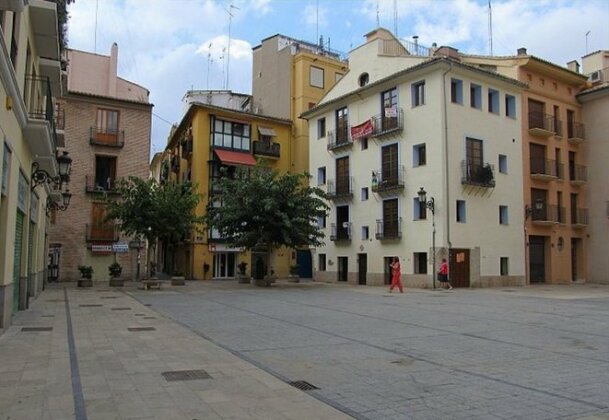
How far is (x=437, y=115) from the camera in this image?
28.9m

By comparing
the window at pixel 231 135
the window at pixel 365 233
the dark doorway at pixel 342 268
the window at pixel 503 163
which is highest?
the window at pixel 231 135

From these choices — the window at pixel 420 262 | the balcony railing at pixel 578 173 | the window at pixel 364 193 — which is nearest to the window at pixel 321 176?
the window at pixel 364 193

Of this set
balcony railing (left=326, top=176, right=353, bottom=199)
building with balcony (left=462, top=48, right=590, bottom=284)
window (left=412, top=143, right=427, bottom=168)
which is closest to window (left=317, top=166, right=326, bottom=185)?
balcony railing (left=326, top=176, right=353, bottom=199)

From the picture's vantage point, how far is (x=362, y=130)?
33750 millimetres

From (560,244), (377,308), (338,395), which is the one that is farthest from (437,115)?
(338,395)

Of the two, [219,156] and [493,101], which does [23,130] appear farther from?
[219,156]

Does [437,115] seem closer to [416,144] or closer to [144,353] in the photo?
[416,144]

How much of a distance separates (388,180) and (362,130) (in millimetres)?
3996

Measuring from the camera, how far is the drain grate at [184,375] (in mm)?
6948

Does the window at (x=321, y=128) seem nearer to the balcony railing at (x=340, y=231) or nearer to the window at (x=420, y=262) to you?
the balcony railing at (x=340, y=231)

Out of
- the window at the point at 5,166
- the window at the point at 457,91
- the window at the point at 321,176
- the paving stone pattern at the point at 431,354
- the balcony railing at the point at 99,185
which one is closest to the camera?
the paving stone pattern at the point at 431,354

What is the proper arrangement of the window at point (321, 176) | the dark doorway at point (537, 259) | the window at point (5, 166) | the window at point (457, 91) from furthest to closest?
the window at point (321, 176), the dark doorway at point (537, 259), the window at point (457, 91), the window at point (5, 166)

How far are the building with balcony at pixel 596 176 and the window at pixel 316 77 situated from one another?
1905 cm

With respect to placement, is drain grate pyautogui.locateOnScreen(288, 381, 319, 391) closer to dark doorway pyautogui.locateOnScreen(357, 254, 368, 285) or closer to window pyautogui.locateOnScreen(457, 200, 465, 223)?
window pyautogui.locateOnScreen(457, 200, 465, 223)
